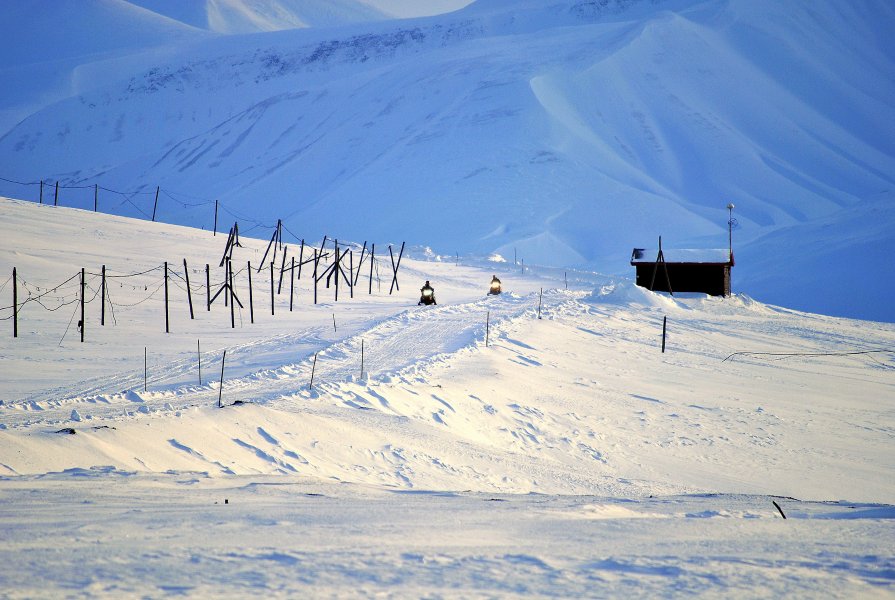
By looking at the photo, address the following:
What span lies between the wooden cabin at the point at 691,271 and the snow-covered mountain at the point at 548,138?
2197 cm

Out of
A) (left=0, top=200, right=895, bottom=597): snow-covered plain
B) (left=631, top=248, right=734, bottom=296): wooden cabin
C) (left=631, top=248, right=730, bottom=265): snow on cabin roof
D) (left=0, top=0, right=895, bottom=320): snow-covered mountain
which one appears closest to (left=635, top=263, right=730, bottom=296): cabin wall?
(left=631, top=248, right=734, bottom=296): wooden cabin

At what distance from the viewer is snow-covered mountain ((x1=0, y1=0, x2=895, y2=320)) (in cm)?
9431

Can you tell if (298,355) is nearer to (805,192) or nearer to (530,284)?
(530,284)

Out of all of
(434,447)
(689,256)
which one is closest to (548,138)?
(689,256)

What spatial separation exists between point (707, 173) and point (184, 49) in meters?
133

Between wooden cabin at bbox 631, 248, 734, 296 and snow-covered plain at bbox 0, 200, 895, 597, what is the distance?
5281mm

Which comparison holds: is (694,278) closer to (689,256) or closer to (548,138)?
(689,256)

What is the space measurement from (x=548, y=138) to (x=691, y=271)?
69.3 m

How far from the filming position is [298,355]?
82.1ft

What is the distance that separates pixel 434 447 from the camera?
1588cm

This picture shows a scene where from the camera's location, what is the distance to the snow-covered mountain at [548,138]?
94312 millimetres

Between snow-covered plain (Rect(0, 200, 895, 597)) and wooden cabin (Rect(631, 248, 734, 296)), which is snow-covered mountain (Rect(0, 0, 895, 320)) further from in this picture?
snow-covered plain (Rect(0, 200, 895, 597))

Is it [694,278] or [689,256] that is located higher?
[689,256]

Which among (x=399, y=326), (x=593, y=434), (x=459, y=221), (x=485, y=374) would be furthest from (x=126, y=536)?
(x=459, y=221)
